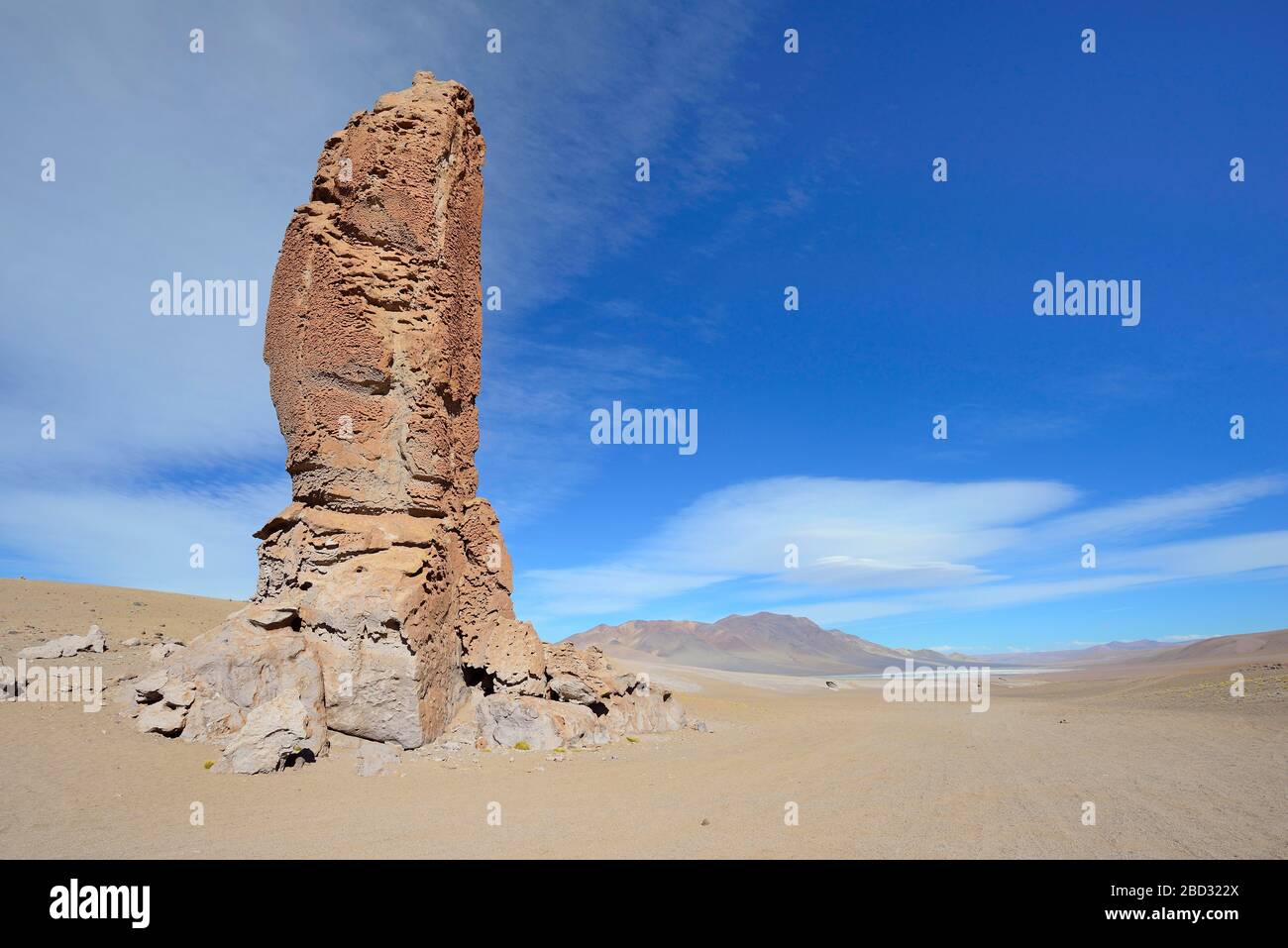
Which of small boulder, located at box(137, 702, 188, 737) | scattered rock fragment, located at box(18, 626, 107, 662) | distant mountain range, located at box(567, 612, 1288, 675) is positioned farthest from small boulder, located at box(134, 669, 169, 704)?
distant mountain range, located at box(567, 612, 1288, 675)

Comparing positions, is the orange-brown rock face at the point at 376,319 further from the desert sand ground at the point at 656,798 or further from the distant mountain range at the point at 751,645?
the distant mountain range at the point at 751,645

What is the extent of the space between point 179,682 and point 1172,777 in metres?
15.8

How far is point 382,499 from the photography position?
523 inches

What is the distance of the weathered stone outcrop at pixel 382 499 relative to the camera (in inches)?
450

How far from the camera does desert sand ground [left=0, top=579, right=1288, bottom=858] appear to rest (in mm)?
6871

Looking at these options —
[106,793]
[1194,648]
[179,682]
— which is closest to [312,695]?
[179,682]

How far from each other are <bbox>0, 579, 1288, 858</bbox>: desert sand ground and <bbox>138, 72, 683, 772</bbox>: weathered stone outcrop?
113cm

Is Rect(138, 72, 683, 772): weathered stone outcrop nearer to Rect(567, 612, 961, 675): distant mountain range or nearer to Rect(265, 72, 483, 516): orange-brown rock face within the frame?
Rect(265, 72, 483, 516): orange-brown rock face

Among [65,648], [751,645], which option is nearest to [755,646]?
[751,645]

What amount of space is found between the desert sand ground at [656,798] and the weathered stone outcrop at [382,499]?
44.5 inches

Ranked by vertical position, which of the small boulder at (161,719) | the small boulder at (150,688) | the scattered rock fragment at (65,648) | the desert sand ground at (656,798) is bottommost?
the desert sand ground at (656,798)

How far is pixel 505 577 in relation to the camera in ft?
51.9

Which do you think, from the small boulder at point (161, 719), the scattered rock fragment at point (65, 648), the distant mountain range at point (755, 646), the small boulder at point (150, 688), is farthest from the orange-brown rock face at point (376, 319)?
the distant mountain range at point (755, 646)
